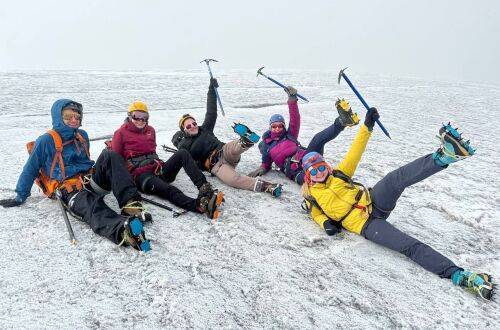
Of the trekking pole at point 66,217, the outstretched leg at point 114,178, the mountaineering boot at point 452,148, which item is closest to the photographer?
the mountaineering boot at point 452,148

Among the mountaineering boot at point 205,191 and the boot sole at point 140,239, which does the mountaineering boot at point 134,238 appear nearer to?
the boot sole at point 140,239

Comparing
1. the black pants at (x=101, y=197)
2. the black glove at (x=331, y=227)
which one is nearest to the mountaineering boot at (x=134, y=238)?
the black pants at (x=101, y=197)

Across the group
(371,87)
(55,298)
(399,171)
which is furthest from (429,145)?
(371,87)

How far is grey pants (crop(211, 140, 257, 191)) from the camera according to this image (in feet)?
15.0

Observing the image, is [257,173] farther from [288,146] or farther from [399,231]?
[399,231]

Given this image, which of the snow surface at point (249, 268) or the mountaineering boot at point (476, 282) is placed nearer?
the snow surface at point (249, 268)

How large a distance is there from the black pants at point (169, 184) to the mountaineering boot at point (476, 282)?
8.09 feet

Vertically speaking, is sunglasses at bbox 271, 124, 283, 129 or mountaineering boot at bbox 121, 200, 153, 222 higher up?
sunglasses at bbox 271, 124, 283, 129

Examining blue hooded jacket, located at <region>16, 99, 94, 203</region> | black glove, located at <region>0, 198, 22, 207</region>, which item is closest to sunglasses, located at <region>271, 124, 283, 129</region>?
blue hooded jacket, located at <region>16, 99, 94, 203</region>

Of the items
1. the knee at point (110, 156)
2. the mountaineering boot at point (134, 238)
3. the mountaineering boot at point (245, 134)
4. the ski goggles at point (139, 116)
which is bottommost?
the mountaineering boot at point (134, 238)

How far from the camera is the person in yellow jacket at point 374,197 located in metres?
2.98

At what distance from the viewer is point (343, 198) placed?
11.7 feet

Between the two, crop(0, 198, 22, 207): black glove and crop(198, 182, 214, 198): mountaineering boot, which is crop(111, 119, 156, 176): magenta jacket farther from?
crop(0, 198, 22, 207): black glove

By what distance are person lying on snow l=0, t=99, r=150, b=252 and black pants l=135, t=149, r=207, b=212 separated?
0.42m
